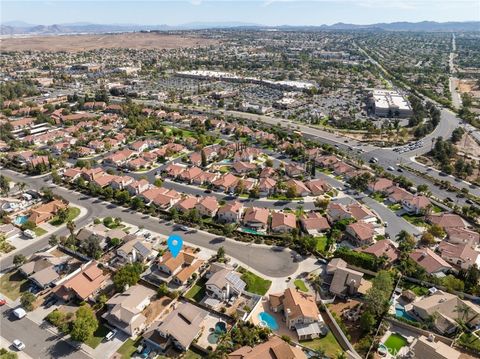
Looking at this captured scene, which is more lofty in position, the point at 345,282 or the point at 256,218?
the point at 256,218

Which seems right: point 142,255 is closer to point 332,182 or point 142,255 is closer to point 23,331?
point 23,331

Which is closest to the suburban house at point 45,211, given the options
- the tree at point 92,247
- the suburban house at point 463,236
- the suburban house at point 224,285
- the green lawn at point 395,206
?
the tree at point 92,247

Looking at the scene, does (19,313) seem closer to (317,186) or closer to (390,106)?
(317,186)

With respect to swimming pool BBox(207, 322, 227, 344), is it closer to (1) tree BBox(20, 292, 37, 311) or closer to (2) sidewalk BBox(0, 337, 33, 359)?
(2) sidewalk BBox(0, 337, 33, 359)

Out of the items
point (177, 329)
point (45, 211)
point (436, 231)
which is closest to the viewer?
point (177, 329)

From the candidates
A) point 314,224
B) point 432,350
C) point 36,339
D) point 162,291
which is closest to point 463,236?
point 314,224

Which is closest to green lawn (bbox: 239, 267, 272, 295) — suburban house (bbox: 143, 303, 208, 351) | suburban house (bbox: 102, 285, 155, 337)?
suburban house (bbox: 143, 303, 208, 351)
